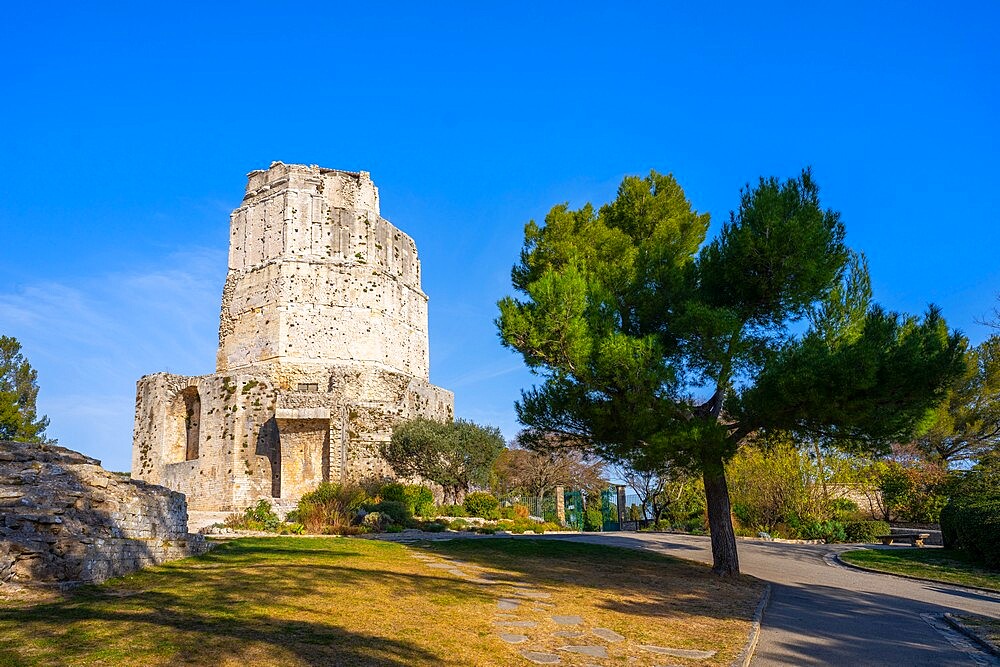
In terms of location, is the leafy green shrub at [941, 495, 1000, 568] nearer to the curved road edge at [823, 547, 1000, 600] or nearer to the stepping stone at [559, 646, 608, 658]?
the curved road edge at [823, 547, 1000, 600]

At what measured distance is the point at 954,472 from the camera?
89.0 ft

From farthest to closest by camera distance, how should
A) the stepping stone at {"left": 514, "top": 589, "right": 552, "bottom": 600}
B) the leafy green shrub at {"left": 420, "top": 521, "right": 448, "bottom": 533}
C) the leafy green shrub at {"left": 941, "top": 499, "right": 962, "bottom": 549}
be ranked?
the leafy green shrub at {"left": 420, "top": 521, "right": 448, "bottom": 533}, the leafy green shrub at {"left": 941, "top": 499, "right": 962, "bottom": 549}, the stepping stone at {"left": 514, "top": 589, "right": 552, "bottom": 600}

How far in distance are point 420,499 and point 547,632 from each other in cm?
1842

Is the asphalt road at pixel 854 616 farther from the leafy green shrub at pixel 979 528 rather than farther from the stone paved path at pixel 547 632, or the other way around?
the leafy green shrub at pixel 979 528

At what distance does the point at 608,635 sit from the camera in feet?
24.4

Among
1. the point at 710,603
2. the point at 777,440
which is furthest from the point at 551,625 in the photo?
the point at 777,440

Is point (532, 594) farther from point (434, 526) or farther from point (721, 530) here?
point (434, 526)

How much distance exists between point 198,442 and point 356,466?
7.28 meters

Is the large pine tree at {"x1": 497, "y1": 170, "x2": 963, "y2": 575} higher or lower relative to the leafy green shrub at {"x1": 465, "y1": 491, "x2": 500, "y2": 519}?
higher

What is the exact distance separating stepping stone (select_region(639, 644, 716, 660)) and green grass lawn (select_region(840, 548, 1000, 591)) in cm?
876

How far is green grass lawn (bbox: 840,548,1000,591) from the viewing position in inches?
542

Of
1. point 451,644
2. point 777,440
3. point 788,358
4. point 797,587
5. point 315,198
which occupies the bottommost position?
point 797,587

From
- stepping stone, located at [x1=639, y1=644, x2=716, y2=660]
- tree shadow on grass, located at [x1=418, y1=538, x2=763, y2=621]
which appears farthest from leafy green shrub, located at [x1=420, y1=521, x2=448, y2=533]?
stepping stone, located at [x1=639, y1=644, x2=716, y2=660]

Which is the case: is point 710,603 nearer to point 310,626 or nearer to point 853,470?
point 310,626
